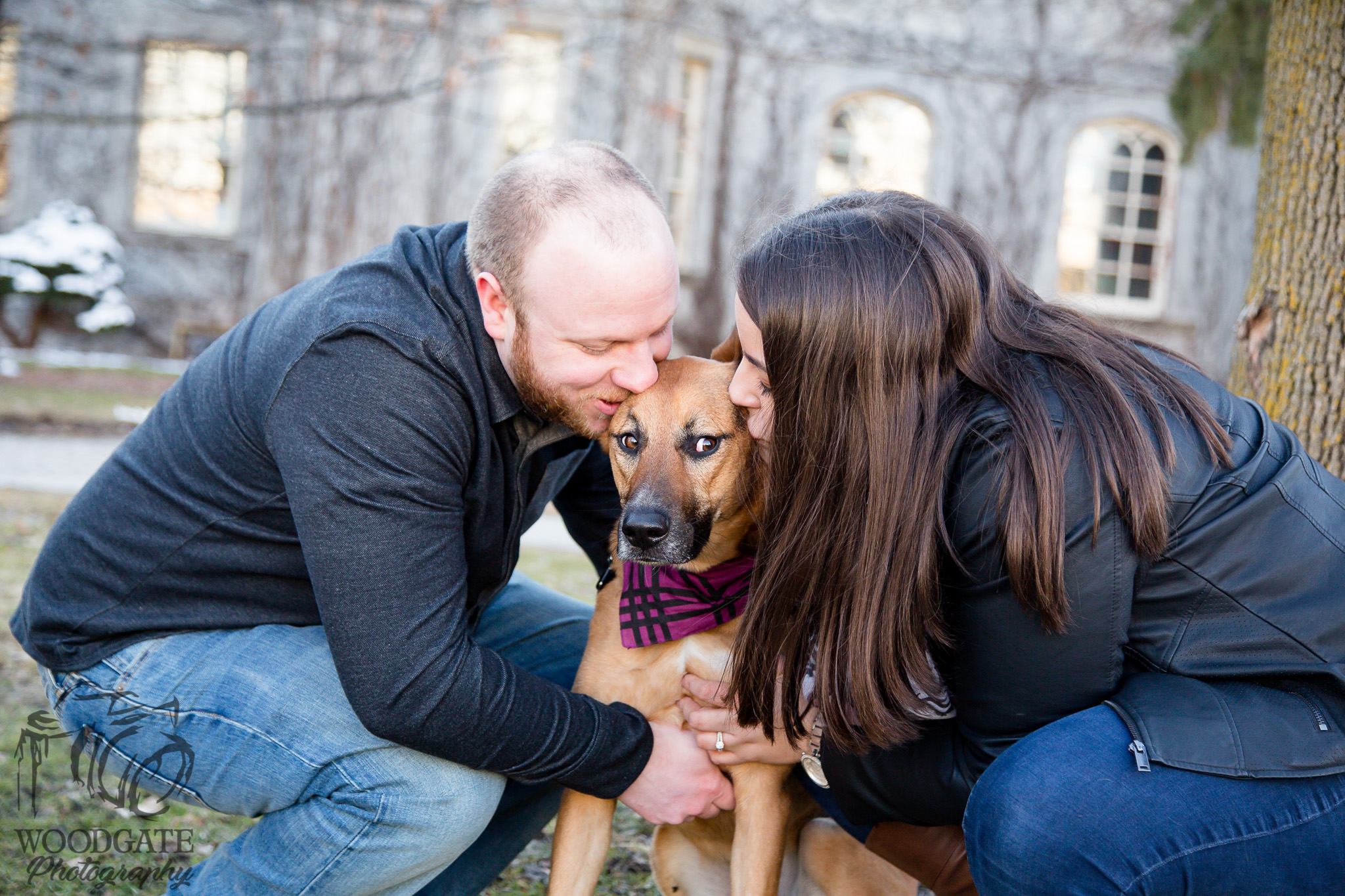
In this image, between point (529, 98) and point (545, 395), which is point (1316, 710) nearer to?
point (545, 395)

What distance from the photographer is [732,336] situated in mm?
2992

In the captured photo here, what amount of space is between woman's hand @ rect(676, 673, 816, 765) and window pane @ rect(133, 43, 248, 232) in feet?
43.3

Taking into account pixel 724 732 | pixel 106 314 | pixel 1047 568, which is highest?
pixel 1047 568

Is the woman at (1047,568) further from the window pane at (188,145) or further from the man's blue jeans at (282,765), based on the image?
the window pane at (188,145)

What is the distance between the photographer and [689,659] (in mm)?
2703

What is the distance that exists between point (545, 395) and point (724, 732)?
0.89 metres

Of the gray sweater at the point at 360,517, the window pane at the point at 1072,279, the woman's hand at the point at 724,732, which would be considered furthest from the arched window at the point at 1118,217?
the gray sweater at the point at 360,517

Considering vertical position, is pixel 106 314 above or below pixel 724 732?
above

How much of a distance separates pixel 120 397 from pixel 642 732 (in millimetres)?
10440

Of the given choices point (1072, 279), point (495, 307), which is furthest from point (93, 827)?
point (1072, 279)

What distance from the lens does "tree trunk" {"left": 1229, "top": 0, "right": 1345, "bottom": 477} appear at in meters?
3.04

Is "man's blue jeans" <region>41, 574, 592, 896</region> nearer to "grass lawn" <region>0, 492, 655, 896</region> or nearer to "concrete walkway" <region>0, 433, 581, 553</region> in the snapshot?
"grass lawn" <region>0, 492, 655, 896</region>

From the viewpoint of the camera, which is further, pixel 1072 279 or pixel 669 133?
pixel 1072 279

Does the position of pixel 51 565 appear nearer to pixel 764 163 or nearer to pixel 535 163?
pixel 535 163
